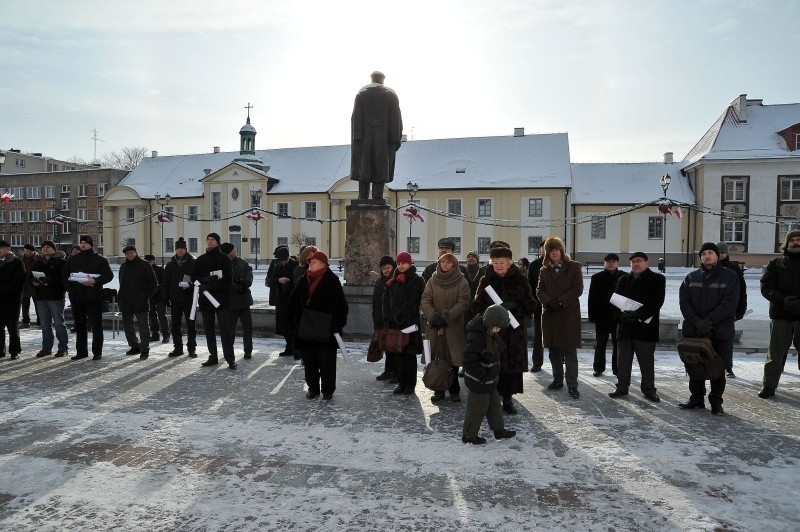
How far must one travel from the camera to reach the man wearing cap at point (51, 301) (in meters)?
9.53

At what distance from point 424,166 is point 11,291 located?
43.0 m

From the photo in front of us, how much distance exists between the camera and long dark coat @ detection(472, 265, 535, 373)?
20.2ft

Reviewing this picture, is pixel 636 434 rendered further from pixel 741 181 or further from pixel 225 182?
pixel 225 182

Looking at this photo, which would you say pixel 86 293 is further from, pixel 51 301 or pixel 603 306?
pixel 603 306

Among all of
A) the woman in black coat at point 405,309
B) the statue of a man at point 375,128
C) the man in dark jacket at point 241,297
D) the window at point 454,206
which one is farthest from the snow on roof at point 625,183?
the woman in black coat at point 405,309

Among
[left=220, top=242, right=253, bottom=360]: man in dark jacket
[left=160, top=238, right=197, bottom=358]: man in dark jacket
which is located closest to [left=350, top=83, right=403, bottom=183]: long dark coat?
[left=220, top=242, right=253, bottom=360]: man in dark jacket

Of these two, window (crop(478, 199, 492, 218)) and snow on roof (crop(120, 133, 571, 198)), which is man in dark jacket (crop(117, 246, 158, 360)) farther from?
window (crop(478, 199, 492, 218))

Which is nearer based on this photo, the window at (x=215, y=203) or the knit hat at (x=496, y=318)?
the knit hat at (x=496, y=318)

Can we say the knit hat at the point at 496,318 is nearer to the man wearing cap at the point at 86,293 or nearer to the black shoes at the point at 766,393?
the black shoes at the point at 766,393

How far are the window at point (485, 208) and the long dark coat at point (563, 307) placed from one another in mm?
41198

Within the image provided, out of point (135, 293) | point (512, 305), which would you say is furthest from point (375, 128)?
point (512, 305)

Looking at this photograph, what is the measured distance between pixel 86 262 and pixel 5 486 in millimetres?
5711

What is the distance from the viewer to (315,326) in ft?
22.5

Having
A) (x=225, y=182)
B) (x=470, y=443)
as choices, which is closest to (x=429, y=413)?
(x=470, y=443)
